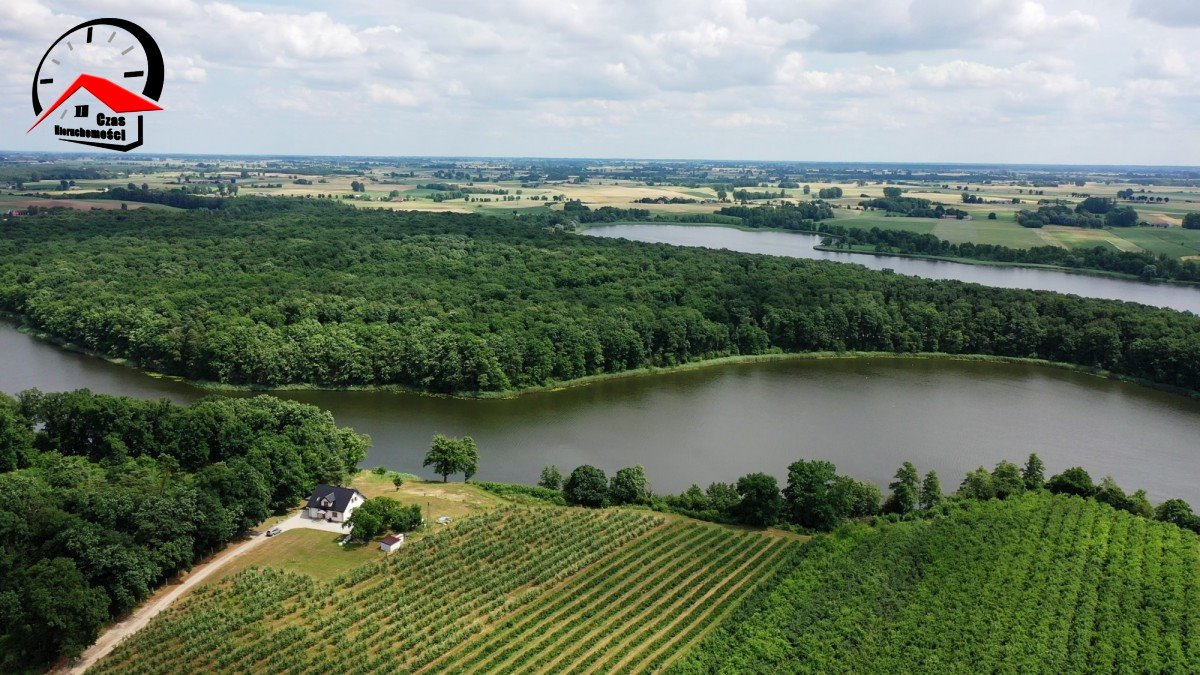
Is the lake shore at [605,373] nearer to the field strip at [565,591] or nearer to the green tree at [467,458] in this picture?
the green tree at [467,458]

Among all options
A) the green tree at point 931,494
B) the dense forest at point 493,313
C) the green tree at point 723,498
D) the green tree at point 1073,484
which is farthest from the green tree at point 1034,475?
the dense forest at point 493,313

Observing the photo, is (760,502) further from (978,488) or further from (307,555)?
(307,555)

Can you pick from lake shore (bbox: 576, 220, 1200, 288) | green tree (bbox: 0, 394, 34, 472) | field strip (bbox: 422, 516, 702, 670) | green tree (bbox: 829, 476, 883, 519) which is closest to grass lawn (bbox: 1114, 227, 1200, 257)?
lake shore (bbox: 576, 220, 1200, 288)

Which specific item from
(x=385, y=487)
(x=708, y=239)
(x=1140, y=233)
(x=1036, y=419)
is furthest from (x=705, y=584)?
(x=1140, y=233)

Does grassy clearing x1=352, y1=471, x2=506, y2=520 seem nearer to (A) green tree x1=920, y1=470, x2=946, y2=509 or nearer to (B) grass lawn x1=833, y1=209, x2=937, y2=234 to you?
(A) green tree x1=920, y1=470, x2=946, y2=509

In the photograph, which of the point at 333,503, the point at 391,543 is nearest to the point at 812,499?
the point at 391,543

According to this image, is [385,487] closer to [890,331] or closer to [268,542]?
[268,542]
